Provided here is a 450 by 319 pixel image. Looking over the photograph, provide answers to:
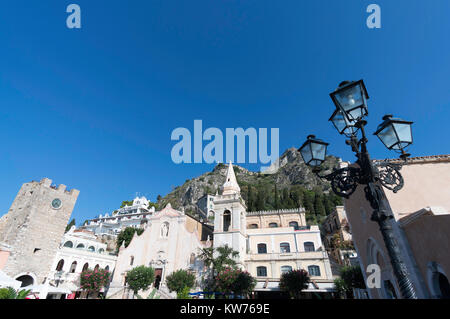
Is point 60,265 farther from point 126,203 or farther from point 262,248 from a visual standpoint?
point 126,203

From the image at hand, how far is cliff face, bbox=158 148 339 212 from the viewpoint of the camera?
98375 millimetres

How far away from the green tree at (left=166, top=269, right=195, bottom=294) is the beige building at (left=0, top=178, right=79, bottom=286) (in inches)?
595

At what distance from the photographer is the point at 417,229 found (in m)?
9.30

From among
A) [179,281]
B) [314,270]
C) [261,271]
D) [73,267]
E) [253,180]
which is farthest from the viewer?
[253,180]

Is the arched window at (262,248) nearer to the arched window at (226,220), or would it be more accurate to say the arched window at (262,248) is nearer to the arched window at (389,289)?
the arched window at (226,220)

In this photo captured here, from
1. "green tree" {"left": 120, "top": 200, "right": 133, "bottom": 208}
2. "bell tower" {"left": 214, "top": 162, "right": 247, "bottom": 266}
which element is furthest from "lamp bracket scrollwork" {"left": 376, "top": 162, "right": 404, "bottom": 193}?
"green tree" {"left": 120, "top": 200, "right": 133, "bottom": 208}

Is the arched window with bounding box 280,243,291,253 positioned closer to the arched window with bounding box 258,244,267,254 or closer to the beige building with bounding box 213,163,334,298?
the beige building with bounding box 213,163,334,298

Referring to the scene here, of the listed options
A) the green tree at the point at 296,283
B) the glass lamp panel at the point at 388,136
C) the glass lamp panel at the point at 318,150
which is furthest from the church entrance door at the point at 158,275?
the glass lamp panel at the point at 388,136

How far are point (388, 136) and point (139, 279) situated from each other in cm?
2873

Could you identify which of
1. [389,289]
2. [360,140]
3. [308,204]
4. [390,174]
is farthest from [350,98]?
[308,204]

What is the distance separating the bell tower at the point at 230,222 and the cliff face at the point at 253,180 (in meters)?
52.1

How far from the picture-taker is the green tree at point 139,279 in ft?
85.4
